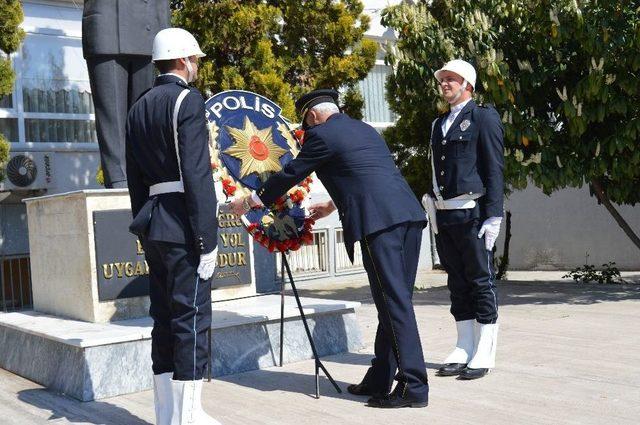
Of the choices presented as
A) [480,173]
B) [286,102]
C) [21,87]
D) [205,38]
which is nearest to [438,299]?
[286,102]

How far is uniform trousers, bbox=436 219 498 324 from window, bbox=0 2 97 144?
904 cm

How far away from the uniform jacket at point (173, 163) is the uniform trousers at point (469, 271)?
2.05m

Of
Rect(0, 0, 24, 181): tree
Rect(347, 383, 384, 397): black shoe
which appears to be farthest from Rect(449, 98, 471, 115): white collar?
Rect(0, 0, 24, 181): tree

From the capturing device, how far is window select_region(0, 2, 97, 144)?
1306 cm

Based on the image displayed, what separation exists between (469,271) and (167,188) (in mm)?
2303

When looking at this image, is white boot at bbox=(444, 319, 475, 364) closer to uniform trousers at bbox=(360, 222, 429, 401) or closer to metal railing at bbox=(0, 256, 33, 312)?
uniform trousers at bbox=(360, 222, 429, 401)

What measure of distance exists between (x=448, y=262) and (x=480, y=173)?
0.67 meters

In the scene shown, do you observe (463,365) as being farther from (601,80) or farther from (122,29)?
(601,80)

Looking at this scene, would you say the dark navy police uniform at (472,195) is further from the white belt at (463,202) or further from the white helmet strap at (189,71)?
the white helmet strap at (189,71)

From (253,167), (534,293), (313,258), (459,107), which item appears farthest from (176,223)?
(313,258)

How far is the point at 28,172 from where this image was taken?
12.7 meters

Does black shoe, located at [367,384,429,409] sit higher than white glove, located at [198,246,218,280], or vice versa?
white glove, located at [198,246,218,280]

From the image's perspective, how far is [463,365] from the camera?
231 inches

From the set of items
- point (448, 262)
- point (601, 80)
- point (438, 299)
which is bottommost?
point (438, 299)
